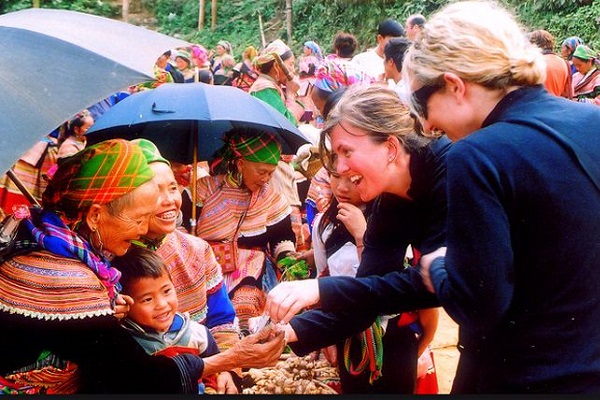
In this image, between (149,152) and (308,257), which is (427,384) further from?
(149,152)

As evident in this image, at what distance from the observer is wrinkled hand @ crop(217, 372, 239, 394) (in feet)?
8.38

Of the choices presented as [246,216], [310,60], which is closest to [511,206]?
[246,216]

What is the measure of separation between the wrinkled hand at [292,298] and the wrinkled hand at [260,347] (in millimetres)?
256

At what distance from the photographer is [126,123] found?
2887 mm

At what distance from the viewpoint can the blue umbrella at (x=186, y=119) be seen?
9.54 ft

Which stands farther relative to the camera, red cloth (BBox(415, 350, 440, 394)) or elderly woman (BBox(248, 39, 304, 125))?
elderly woman (BBox(248, 39, 304, 125))

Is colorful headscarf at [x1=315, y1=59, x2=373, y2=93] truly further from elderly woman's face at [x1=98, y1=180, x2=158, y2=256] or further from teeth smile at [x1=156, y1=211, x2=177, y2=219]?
elderly woman's face at [x1=98, y1=180, x2=158, y2=256]

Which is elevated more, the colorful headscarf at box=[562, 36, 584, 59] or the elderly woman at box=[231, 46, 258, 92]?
the colorful headscarf at box=[562, 36, 584, 59]

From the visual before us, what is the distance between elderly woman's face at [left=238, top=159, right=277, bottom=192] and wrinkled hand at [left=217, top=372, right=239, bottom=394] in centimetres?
114

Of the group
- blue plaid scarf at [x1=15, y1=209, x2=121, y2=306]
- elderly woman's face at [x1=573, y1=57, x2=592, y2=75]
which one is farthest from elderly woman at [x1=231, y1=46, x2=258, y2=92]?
blue plaid scarf at [x1=15, y1=209, x2=121, y2=306]

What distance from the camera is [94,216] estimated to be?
212 centimetres

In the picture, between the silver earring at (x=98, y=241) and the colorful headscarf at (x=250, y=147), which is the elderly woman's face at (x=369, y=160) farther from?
the colorful headscarf at (x=250, y=147)

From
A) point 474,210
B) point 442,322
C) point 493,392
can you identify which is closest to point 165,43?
point 474,210

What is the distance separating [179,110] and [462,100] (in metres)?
Answer: 1.53
